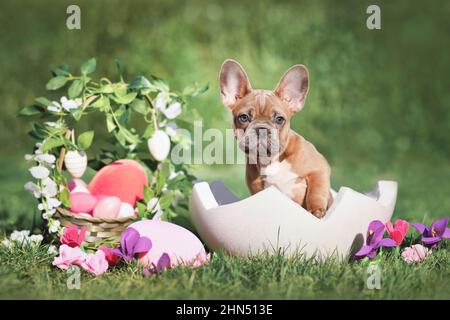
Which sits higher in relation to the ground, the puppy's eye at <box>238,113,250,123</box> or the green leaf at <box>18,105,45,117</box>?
the green leaf at <box>18,105,45,117</box>

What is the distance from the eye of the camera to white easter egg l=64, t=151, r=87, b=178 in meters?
2.81

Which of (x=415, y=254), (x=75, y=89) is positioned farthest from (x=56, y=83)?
(x=415, y=254)

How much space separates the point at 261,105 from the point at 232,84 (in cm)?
20

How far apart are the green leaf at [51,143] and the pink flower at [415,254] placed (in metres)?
1.55

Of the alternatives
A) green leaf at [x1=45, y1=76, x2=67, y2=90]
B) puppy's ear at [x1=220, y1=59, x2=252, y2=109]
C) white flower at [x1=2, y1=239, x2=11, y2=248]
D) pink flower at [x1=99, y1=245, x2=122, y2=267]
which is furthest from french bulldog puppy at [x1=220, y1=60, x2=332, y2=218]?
white flower at [x1=2, y1=239, x2=11, y2=248]

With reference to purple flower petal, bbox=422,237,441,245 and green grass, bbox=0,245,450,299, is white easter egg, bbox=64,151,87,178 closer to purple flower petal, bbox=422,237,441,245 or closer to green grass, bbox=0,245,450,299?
green grass, bbox=0,245,450,299

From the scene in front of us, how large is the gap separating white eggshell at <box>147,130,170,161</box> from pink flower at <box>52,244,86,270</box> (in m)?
0.71

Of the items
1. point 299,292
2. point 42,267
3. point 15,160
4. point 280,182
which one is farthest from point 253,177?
point 15,160

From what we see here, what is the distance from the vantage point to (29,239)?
268cm

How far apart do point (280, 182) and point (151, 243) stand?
611 millimetres

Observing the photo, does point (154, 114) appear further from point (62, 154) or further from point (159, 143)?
point (62, 154)

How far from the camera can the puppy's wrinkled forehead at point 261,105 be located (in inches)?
99.0

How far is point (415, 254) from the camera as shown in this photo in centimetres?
251

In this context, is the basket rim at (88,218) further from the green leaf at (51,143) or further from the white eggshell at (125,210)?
the green leaf at (51,143)
